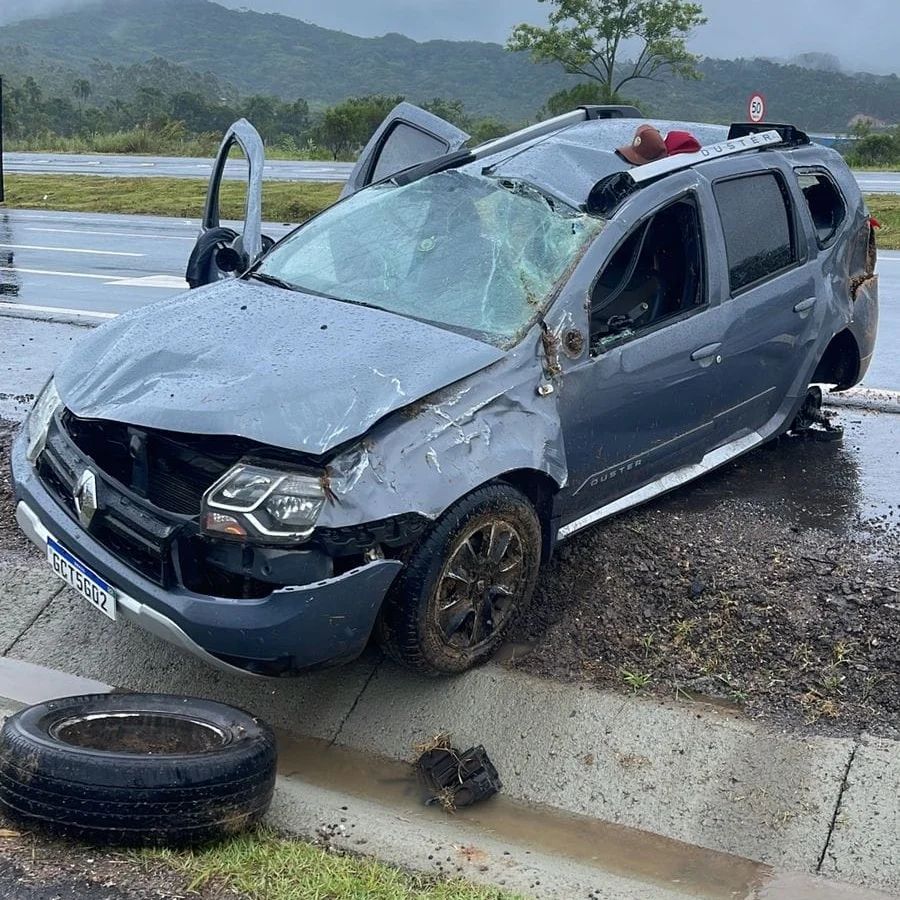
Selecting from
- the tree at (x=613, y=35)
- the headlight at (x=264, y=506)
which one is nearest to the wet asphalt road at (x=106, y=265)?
the headlight at (x=264, y=506)

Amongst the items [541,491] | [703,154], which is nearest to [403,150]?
[703,154]

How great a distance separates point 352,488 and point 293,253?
1.92m

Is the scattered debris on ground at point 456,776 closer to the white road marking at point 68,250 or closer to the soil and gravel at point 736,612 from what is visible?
the soil and gravel at point 736,612

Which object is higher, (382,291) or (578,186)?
(578,186)

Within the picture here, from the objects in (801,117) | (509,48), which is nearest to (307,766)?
(509,48)

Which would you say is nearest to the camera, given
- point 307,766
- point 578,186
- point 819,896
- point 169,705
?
point 819,896

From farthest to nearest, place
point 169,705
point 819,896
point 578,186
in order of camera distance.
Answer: point 578,186 → point 169,705 → point 819,896

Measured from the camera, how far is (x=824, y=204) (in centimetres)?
625

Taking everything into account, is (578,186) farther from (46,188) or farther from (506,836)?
(46,188)

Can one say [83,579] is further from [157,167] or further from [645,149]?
[157,167]

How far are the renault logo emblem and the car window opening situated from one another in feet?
6.95

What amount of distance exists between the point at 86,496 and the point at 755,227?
10.5 ft

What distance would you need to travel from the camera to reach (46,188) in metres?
25.9

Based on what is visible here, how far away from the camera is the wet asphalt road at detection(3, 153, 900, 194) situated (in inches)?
1106
